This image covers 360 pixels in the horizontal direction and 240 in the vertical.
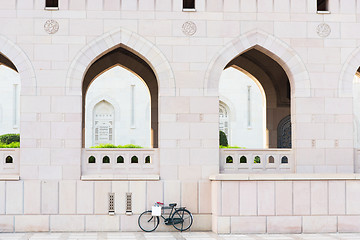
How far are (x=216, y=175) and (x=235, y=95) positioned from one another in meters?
20.7

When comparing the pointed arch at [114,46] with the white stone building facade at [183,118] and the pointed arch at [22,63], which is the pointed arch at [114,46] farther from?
the pointed arch at [22,63]

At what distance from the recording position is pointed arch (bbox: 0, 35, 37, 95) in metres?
15.2

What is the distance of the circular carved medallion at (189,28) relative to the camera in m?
15.6

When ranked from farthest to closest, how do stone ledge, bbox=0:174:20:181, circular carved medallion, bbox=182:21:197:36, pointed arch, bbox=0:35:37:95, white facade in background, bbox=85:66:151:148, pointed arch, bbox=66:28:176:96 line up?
white facade in background, bbox=85:66:151:148 → circular carved medallion, bbox=182:21:197:36 → pointed arch, bbox=66:28:176:96 → pointed arch, bbox=0:35:37:95 → stone ledge, bbox=0:174:20:181

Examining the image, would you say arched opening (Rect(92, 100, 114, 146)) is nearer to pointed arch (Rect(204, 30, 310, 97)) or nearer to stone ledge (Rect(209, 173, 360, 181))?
pointed arch (Rect(204, 30, 310, 97))

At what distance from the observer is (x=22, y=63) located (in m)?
15.2

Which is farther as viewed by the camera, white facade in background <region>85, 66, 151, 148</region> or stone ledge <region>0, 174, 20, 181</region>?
white facade in background <region>85, 66, 151, 148</region>

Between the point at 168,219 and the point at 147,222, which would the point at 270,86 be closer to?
the point at 168,219

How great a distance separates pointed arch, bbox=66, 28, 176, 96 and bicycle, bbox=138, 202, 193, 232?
9.65 ft

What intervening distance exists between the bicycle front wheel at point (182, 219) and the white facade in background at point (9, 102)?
20.4 meters

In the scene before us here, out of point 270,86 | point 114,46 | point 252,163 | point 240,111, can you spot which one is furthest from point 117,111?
point 252,163

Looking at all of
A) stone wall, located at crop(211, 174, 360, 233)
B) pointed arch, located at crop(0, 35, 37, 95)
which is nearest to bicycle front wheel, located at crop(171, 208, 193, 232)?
stone wall, located at crop(211, 174, 360, 233)

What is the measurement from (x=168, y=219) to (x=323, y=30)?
6394 mm

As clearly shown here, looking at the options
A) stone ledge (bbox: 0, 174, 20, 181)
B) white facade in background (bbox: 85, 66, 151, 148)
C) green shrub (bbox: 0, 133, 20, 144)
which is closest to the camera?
stone ledge (bbox: 0, 174, 20, 181)
